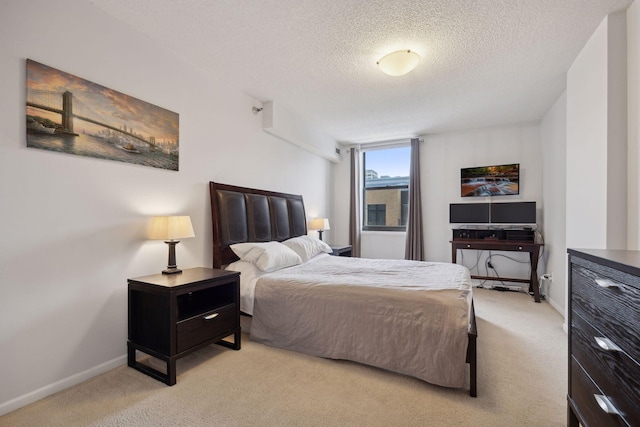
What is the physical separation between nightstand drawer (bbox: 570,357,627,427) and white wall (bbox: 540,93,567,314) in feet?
7.80

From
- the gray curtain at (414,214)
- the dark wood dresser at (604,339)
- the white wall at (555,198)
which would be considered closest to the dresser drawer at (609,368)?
the dark wood dresser at (604,339)

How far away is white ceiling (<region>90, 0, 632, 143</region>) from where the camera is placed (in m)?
2.06

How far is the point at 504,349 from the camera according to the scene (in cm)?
250

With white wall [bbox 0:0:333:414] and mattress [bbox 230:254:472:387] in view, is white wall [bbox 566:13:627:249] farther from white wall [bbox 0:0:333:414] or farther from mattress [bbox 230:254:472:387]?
white wall [bbox 0:0:333:414]

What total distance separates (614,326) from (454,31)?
2.25m

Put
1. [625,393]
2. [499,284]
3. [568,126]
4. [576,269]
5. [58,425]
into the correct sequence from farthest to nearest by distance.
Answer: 1. [499,284]
2. [568,126]
3. [58,425]
4. [576,269]
5. [625,393]

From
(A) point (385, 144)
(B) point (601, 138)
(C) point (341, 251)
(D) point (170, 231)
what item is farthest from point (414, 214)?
(D) point (170, 231)

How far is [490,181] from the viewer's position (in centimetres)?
473

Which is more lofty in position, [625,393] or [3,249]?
[3,249]

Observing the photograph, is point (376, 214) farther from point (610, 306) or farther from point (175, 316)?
point (610, 306)

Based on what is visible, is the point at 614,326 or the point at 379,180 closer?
the point at 614,326

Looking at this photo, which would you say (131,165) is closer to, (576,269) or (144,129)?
(144,129)

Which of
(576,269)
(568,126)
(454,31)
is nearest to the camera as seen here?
(576,269)

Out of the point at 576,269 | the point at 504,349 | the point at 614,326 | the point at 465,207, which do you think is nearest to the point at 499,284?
the point at 465,207
